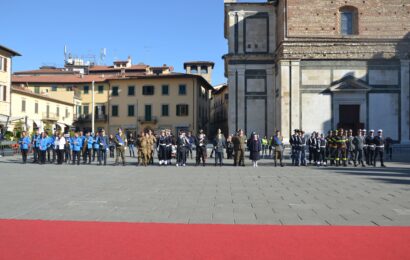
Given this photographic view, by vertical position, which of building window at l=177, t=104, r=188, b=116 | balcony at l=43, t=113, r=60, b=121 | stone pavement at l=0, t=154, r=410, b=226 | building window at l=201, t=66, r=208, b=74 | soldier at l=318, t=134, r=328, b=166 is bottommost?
stone pavement at l=0, t=154, r=410, b=226

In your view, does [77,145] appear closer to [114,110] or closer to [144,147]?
[144,147]

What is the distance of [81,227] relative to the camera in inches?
265

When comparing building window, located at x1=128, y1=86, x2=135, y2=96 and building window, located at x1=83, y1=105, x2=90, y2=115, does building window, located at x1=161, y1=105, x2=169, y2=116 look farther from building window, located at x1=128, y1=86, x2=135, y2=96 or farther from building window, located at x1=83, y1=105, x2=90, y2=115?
building window, located at x1=83, y1=105, x2=90, y2=115

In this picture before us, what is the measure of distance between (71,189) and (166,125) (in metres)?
46.7

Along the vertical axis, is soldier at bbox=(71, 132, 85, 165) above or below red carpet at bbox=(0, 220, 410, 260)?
above

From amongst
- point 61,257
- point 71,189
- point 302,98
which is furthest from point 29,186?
point 302,98

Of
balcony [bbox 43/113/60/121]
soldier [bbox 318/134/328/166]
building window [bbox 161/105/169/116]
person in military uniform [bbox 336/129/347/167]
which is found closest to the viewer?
person in military uniform [bbox 336/129/347/167]

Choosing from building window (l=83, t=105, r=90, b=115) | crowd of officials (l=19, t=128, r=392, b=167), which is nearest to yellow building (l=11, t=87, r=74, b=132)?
building window (l=83, t=105, r=90, b=115)

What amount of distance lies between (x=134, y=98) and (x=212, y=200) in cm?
5078

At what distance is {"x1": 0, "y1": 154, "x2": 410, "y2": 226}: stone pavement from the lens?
24.8 ft

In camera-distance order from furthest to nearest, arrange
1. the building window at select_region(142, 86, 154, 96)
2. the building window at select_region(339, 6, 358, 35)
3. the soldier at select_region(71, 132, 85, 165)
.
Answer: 1. the building window at select_region(142, 86, 154, 96)
2. the building window at select_region(339, 6, 358, 35)
3. the soldier at select_region(71, 132, 85, 165)

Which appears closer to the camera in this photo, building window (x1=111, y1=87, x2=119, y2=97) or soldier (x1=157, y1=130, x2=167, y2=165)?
soldier (x1=157, y1=130, x2=167, y2=165)

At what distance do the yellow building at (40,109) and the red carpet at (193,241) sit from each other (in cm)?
4081

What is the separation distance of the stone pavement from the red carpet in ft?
1.92
